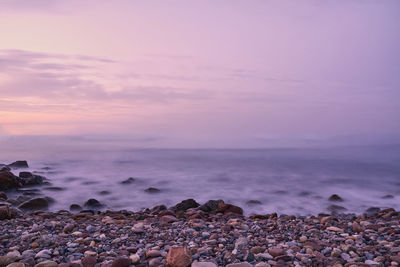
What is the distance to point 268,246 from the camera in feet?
13.5

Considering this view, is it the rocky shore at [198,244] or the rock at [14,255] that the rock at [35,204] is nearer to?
the rocky shore at [198,244]

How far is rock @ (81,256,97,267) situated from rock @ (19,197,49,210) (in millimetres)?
5685

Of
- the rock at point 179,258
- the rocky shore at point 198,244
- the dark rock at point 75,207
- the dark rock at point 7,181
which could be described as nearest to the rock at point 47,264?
the rocky shore at point 198,244

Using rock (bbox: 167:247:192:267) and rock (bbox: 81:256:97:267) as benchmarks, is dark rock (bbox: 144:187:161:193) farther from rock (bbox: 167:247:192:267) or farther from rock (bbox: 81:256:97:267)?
rock (bbox: 167:247:192:267)

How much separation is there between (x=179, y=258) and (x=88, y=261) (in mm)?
1000

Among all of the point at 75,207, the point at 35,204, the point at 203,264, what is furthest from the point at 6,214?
the point at 203,264

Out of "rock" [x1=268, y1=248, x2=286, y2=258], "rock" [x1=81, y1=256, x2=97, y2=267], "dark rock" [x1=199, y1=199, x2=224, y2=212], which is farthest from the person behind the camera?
"dark rock" [x1=199, y1=199, x2=224, y2=212]

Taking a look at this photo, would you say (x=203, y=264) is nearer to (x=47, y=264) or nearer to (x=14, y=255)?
(x=47, y=264)

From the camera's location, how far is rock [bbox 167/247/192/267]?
Result: 3.43m

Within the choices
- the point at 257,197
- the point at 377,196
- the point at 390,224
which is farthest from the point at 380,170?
the point at 390,224

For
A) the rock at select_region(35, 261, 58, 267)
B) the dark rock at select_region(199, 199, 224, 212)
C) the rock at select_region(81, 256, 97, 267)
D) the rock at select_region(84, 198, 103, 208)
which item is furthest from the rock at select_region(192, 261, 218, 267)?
the rock at select_region(84, 198, 103, 208)

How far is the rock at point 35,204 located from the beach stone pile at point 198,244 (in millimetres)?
2944

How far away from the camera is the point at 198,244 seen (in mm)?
4246

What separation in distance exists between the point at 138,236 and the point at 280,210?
5448 mm
